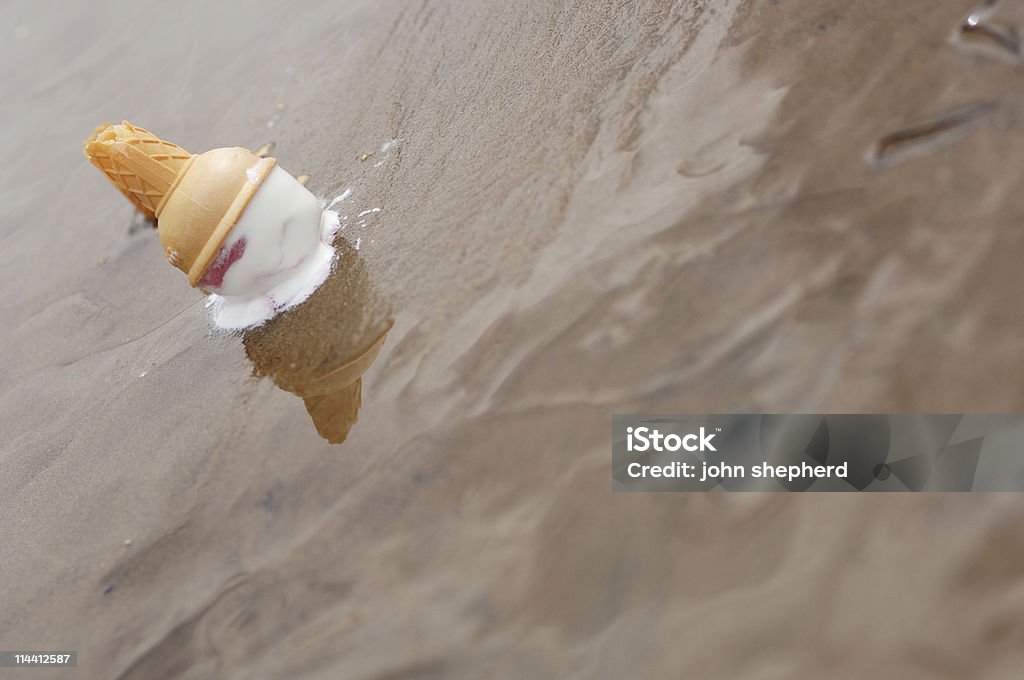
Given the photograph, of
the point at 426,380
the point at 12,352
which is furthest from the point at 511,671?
the point at 12,352

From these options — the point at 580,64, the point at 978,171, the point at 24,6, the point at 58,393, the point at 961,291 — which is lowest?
the point at 58,393

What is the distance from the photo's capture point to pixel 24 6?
17.7ft

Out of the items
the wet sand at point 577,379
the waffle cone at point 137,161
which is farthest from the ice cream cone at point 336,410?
the waffle cone at point 137,161

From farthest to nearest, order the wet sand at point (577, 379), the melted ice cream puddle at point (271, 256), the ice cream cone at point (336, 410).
A: 1. the melted ice cream puddle at point (271, 256)
2. the ice cream cone at point (336, 410)
3. the wet sand at point (577, 379)

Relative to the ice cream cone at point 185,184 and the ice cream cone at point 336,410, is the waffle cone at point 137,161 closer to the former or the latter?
the ice cream cone at point 185,184

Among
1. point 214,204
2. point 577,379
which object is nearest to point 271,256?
point 214,204

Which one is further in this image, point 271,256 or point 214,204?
point 271,256

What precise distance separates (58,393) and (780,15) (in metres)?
2.84

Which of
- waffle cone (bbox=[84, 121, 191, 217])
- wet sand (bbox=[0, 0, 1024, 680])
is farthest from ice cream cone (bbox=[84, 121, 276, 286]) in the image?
wet sand (bbox=[0, 0, 1024, 680])

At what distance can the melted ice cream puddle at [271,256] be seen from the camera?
8.00 feet

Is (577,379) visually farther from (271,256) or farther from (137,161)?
(137,161)

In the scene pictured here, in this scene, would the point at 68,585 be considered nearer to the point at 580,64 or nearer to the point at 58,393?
the point at 58,393

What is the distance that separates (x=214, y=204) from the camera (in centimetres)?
237

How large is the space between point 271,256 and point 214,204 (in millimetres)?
240
